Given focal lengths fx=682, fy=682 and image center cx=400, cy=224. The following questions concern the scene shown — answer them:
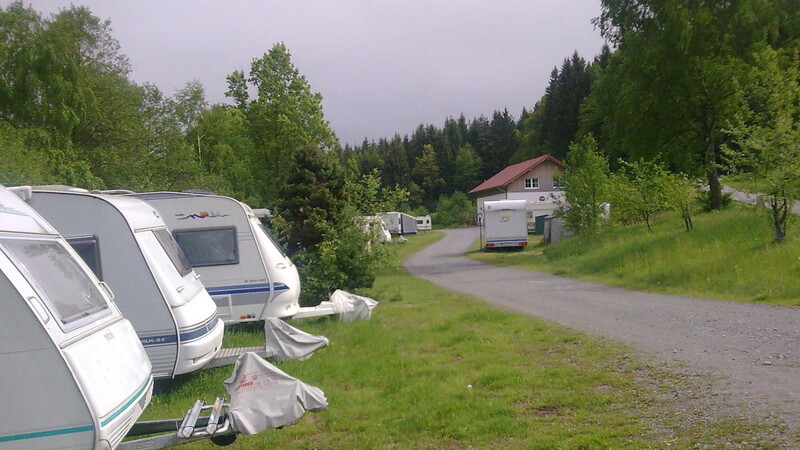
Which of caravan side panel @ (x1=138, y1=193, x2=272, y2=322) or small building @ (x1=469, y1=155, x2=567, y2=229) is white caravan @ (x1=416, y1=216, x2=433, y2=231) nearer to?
small building @ (x1=469, y1=155, x2=567, y2=229)

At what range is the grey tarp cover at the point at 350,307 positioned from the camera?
41.7ft

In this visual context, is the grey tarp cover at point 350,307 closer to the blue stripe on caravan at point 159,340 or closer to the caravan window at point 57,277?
the blue stripe on caravan at point 159,340

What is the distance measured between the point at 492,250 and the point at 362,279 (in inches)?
814

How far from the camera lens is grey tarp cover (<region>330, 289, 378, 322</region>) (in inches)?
500

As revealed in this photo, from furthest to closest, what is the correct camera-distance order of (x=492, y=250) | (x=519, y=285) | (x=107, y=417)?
1. (x=492, y=250)
2. (x=519, y=285)
3. (x=107, y=417)

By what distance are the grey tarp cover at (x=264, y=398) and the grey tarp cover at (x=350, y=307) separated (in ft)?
20.8

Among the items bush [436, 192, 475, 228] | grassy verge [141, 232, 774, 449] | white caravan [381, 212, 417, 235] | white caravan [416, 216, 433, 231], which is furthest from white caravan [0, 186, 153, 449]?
bush [436, 192, 475, 228]

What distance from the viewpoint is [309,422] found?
678 cm

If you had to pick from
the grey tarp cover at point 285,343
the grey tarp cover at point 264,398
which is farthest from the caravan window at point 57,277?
the grey tarp cover at point 285,343

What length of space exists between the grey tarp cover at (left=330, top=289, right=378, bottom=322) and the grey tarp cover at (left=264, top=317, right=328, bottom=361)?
10.6 ft

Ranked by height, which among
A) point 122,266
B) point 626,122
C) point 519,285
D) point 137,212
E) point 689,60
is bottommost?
point 519,285

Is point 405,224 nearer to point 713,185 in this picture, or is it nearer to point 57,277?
point 713,185

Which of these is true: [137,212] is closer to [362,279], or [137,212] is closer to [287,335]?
[287,335]

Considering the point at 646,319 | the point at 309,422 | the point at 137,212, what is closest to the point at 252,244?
the point at 137,212
